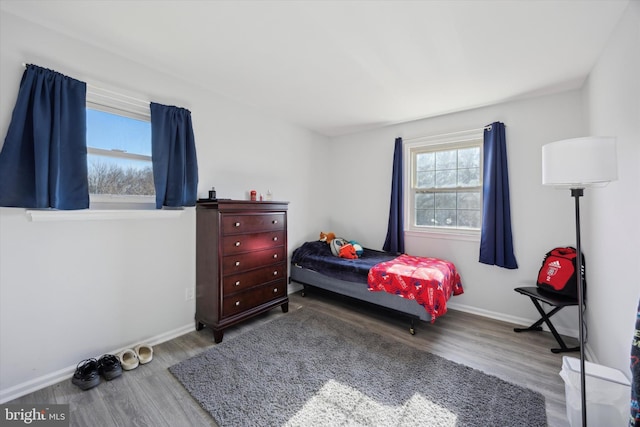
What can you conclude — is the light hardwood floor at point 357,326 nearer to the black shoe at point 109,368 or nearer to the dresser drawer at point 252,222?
the black shoe at point 109,368

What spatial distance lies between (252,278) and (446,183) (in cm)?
271

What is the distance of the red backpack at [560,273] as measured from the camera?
2.35m

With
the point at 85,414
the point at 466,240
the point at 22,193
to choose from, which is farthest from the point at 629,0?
the point at 85,414

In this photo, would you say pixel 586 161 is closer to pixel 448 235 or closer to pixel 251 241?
pixel 448 235

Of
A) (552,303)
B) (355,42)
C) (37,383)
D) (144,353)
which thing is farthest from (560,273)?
(37,383)

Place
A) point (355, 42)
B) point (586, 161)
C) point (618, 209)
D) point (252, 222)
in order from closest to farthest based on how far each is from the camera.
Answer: point (586, 161)
point (618, 209)
point (355, 42)
point (252, 222)

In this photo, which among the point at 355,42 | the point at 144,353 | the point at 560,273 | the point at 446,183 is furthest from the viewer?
the point at 446,183

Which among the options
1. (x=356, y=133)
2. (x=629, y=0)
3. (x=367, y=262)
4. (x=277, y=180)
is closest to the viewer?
(x=629, y=0)

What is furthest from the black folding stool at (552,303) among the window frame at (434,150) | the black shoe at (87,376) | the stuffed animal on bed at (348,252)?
the black shoe at (87,376)

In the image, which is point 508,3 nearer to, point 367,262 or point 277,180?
point 367,262

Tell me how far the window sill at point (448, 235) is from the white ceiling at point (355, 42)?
61.6 inches

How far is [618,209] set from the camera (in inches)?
66.8

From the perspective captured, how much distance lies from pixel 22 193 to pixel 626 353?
3.89 metres

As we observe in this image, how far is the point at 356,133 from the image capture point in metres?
4.22
